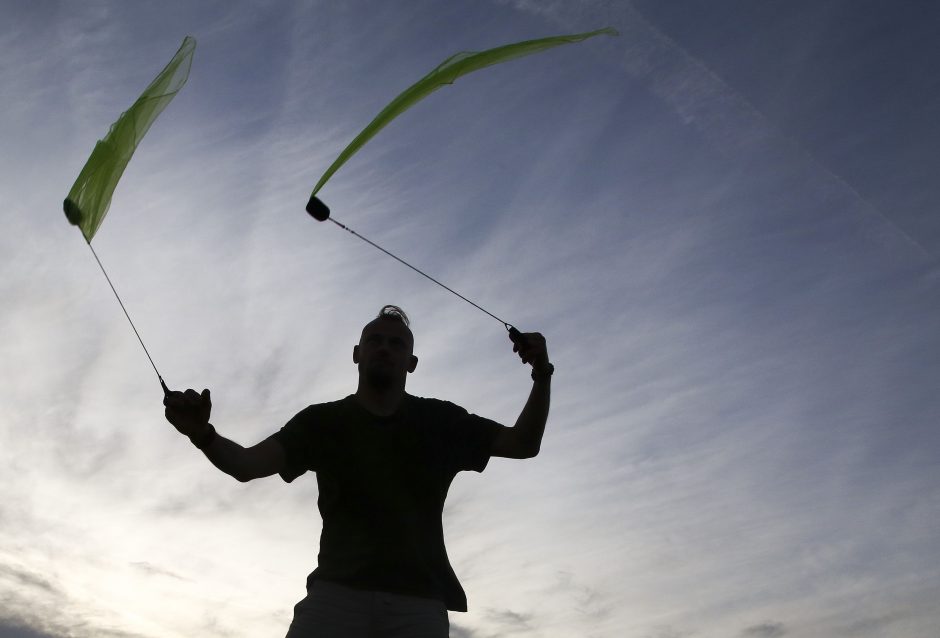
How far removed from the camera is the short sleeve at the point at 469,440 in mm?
5090

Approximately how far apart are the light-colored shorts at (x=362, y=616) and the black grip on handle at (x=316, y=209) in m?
2.34

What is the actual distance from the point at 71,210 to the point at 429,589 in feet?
11.5

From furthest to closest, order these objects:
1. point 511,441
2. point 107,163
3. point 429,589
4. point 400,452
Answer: point 107,163
point 511,441
point 400,452
point 429,589

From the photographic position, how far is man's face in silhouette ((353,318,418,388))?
17.1ft

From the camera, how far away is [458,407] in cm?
536

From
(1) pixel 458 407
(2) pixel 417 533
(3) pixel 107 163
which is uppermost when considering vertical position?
(3) pixel 107 163

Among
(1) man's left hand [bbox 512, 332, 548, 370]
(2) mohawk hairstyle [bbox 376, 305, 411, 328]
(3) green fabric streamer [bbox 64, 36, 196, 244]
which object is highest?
(3) green fabric streamer [bbox 64, 36, 196, 244]

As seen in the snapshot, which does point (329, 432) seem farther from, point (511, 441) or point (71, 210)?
point (71, 210)

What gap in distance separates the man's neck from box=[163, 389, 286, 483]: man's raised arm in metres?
0.63

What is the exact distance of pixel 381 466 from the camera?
4781 mm

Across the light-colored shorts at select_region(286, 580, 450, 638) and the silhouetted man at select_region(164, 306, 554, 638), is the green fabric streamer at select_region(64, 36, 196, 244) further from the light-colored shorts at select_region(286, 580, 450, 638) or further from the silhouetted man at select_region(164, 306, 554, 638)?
the light-colored shorts at select_region(286, 580, 450, 638)

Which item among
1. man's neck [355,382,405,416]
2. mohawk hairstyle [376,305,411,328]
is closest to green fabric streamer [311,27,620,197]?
mohawk hairstyle [376,305,411,328]

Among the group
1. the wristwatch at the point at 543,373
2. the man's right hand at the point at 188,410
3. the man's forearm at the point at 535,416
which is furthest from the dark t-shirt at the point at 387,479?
Answer: the man's right hand at the point at 188,410

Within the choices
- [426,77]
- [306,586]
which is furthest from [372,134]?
[306,586]
